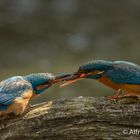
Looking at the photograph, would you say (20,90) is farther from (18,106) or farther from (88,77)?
(88,77)

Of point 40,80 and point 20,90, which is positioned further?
point 40,80

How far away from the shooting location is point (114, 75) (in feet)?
21.7

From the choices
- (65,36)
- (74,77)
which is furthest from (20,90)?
(65,36)

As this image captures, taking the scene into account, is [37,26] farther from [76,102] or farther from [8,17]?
[76,102]

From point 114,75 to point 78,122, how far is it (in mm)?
743

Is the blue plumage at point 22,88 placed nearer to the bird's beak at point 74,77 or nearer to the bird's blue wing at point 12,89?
the bird's blue wing at point 12,89

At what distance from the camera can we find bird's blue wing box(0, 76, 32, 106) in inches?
251

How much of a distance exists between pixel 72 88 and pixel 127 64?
5.25 meters

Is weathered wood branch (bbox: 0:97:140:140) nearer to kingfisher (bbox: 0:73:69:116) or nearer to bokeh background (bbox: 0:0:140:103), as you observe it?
kingfisher (bbox: 0:73:69:116)

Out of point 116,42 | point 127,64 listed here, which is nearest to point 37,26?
point 116,42

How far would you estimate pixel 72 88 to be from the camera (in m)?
12.0

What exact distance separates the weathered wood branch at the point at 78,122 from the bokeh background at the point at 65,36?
522 cm

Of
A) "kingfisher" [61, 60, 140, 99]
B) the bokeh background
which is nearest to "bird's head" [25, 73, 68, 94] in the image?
"kingfisher" [61, 60, 140, 99]

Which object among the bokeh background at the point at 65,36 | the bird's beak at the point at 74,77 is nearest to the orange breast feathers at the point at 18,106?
the bird's beak at the point at 74,77
